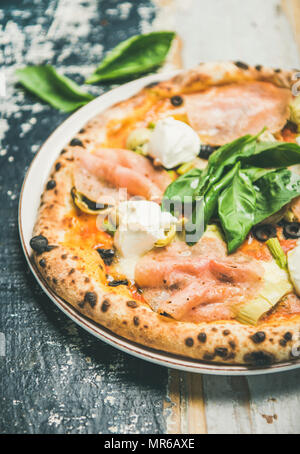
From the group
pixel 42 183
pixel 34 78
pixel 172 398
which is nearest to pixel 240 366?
pixel 172 398

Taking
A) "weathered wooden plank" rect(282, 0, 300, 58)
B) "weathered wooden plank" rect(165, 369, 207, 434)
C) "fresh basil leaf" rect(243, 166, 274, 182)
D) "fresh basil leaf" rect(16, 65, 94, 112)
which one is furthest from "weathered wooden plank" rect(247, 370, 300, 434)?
"weathered wooden plank" rect(282, 0, 300, 58)

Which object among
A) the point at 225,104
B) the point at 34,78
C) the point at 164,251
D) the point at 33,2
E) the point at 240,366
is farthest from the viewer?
the point at 33,2

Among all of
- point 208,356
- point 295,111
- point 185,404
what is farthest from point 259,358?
point 295,111

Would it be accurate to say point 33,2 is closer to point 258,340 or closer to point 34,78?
point 34,78

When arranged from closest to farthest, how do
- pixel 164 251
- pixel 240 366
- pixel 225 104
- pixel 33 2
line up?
pixel 240 366 < pixel 164 251 < pixel 225 104 < pixel 33 2

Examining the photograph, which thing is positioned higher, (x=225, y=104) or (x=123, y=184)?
(x=225, y=104)

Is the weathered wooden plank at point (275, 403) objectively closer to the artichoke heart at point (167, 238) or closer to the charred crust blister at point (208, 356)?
the charred crust blister at point (208, 356)
